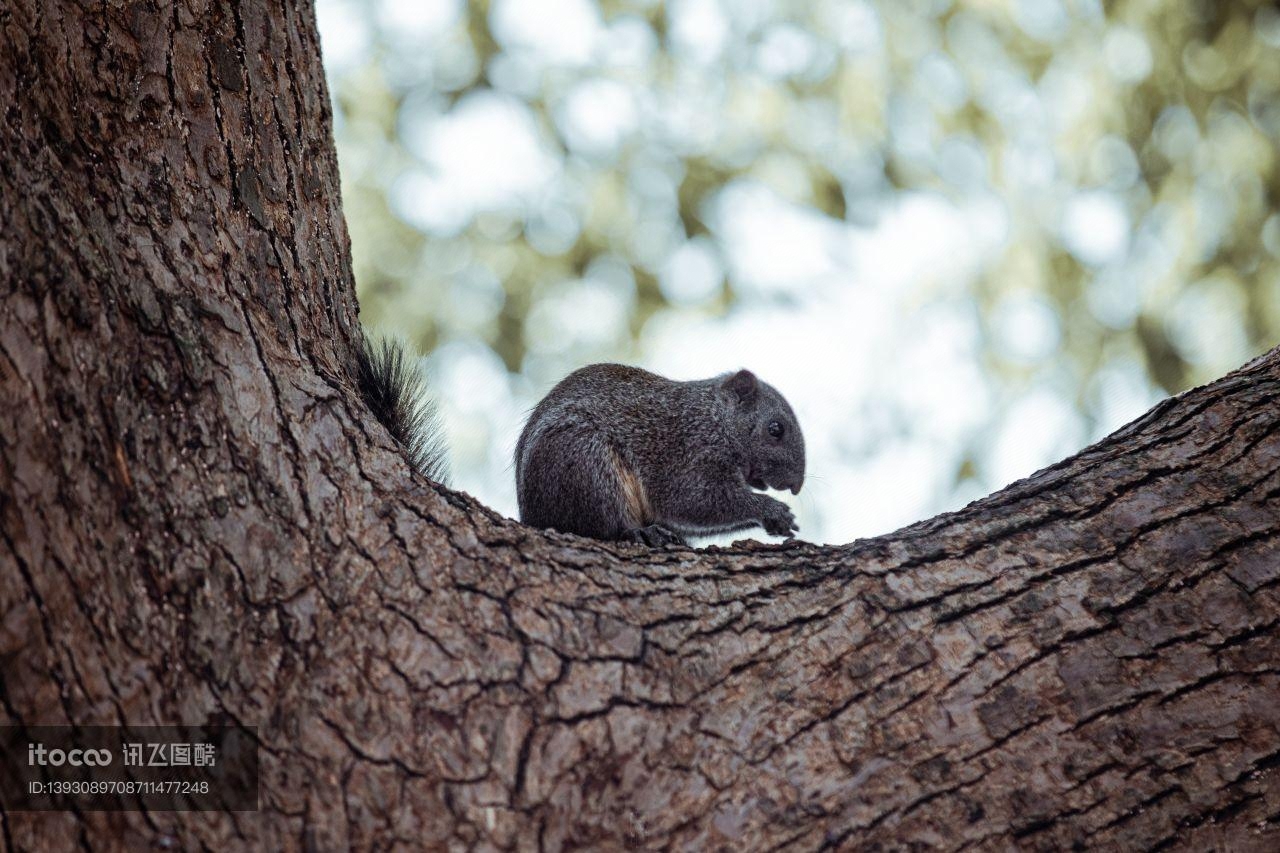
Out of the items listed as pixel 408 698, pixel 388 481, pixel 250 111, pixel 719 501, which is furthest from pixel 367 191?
pixel 408 698

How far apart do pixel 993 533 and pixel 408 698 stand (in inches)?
63.5

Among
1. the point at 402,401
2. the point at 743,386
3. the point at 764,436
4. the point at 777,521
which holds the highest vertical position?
the point at 743,386

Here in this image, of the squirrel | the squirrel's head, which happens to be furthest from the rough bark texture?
the squirrel's head

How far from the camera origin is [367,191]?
9.42 metres

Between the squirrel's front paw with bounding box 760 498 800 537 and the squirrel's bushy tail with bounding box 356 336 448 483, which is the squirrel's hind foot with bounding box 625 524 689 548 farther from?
the squirrel's bushy tail with bounding box 356 336 448 483

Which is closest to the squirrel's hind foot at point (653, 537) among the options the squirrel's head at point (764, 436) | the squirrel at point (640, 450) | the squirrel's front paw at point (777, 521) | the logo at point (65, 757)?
the squirrel at point (640, 450)

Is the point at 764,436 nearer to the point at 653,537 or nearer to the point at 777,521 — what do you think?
the point at 777,521

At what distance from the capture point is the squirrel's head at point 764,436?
5926mm

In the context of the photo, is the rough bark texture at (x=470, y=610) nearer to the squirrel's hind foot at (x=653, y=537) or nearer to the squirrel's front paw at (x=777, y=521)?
the squirrel's hind foot at (x=653, y=537)

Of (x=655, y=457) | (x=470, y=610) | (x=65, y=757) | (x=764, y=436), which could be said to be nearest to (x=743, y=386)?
(x=764, y=436)

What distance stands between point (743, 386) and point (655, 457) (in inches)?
35.3

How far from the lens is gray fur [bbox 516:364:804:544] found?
4.89 m

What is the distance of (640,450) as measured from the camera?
5359mm

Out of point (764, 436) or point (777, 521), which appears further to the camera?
point (764, 436)
